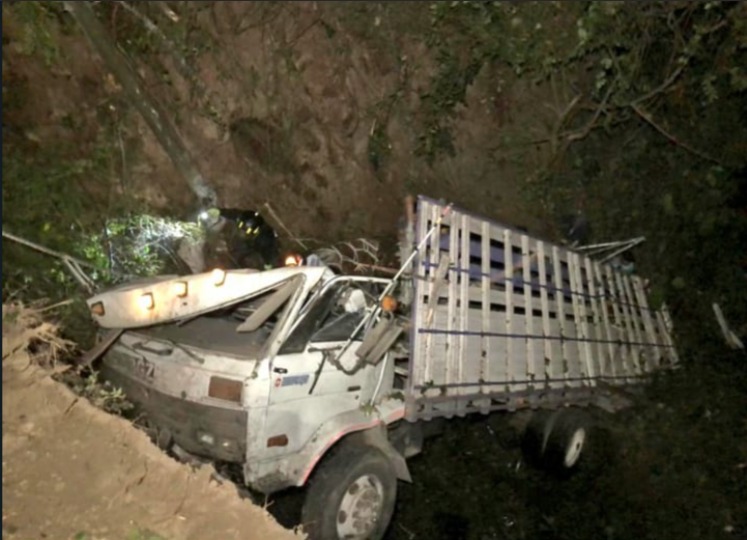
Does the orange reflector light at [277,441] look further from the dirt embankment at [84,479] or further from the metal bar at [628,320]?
the metal bar at [628,320]

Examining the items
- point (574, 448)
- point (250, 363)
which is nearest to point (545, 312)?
point (574, 448)

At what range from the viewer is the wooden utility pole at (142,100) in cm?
557

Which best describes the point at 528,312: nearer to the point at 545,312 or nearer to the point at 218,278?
the point at 545,312

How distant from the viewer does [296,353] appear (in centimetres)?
363

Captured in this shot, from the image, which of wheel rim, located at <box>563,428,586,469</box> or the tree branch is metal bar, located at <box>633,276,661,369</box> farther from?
the tree branch

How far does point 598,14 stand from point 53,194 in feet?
20.7

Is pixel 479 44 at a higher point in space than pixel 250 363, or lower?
higher

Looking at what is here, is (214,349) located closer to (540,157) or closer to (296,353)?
(296,353)

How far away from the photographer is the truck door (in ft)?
11.7

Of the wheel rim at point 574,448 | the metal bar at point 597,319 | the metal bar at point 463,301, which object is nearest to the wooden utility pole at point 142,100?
the metal bar at point 463,301

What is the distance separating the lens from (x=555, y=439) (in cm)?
538

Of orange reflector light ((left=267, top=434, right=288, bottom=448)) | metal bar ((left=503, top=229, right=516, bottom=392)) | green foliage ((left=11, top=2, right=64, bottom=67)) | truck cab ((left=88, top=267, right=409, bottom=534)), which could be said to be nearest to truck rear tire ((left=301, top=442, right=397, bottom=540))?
truck cab ((left=88, top=267, right=409, bottom=534))

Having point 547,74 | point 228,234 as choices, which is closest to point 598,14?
point 547,74

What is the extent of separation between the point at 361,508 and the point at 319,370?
3.49ft
